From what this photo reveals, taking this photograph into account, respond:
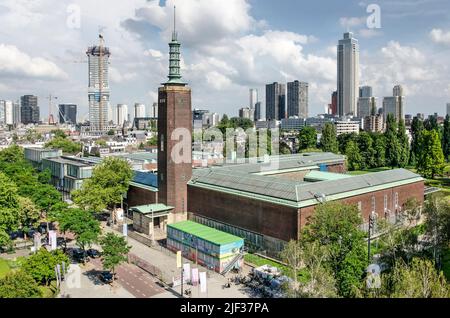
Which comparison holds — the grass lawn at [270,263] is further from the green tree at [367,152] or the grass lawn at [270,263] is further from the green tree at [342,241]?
the green tree at [367,152]

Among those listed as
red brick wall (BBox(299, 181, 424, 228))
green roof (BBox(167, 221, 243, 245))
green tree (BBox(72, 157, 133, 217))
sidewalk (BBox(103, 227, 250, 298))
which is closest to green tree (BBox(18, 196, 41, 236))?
green tree (BBox(72, 157, 133, 217))

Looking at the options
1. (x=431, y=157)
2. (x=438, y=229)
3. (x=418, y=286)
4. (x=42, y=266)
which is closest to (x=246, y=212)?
(x=438, y=229)

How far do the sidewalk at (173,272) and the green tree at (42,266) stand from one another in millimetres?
9880

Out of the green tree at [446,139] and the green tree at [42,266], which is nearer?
the green tree at [42,266]

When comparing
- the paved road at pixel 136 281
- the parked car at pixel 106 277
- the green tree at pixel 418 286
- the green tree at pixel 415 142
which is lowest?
the paved road at pixel 136 281

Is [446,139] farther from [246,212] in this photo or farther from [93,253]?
[93,253]

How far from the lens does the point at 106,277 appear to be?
40.6 metres

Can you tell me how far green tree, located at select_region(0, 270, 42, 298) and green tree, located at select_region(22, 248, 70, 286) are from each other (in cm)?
344

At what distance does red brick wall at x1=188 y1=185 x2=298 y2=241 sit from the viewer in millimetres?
45344

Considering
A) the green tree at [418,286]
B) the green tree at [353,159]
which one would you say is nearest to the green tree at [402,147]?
the green tree at [353,159]

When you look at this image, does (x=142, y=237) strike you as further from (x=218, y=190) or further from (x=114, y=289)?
(x=114, y=289)

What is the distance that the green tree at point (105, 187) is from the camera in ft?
190

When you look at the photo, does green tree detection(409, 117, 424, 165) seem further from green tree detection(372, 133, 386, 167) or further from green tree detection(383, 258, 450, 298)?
green tree detection(383, 258, 450, 298)

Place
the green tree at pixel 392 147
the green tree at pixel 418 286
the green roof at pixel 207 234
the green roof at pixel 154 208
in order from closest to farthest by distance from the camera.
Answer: the green tree at pixel 418 286 → the green roof at pixel 207 234 → the green roof at pixel 154 208 → the green tree at pixel 392 147
